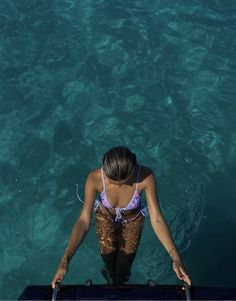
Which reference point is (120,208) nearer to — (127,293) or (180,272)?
(180,272)

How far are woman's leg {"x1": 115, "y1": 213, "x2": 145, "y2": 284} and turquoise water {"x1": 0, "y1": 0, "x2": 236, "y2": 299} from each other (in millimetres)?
866

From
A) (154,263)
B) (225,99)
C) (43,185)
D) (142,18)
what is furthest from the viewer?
(142,18)

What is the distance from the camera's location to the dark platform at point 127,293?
4.20 metres

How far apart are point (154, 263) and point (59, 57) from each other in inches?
216

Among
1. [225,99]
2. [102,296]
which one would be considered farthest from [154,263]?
[225,99]

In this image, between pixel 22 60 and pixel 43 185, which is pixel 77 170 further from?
pixel 22 60

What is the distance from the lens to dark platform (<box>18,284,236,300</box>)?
4.20 metres

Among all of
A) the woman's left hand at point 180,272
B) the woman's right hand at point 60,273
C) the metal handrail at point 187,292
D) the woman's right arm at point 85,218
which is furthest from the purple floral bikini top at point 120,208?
the metal handrail at point 187,292

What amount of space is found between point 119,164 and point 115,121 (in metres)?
4.87

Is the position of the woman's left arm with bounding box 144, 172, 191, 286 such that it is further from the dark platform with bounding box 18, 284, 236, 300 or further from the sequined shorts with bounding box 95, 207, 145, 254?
the dark platform with bounding box 18, 284, 236, 300

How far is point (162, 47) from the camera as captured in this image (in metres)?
10.9

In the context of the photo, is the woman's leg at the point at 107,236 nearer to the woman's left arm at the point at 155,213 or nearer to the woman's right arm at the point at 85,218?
the woman's right arm at the point at 85,218

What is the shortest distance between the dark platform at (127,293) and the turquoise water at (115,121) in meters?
3.27

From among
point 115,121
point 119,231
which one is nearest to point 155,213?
point 119,231
